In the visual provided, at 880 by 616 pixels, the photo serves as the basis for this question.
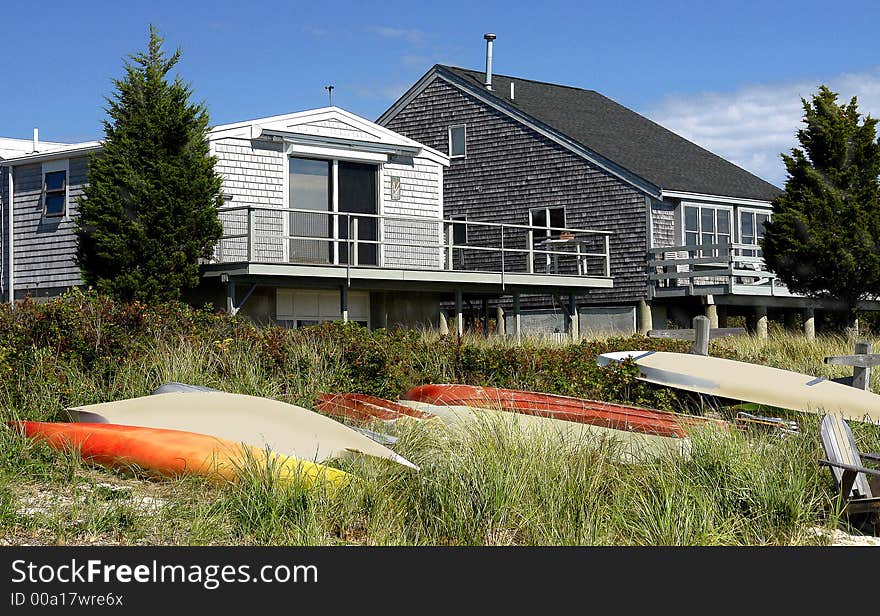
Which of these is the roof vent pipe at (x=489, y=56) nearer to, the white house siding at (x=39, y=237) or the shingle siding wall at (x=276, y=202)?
the shingle siding wall at (x=276, y=202)

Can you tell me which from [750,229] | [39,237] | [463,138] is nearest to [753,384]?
[39,237]

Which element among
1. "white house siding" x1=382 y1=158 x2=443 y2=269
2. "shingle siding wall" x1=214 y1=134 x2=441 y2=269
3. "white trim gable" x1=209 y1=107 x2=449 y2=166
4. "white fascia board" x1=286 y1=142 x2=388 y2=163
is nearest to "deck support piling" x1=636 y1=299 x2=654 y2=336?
"white house siding" x1=382 y1=158 x2=443 y2=269

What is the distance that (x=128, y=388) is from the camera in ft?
35.2

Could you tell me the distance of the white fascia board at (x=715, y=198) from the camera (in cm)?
2989

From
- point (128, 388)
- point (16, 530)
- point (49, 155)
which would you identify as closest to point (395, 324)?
point (49, 155)

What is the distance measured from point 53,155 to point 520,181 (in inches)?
530

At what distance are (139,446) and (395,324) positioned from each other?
18.0 m

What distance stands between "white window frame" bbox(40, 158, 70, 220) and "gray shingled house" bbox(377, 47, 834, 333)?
1123cm

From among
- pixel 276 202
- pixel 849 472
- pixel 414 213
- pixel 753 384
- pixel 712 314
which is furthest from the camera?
pixel 712 314

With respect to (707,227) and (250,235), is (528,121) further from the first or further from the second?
(250,235)

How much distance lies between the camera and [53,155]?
81.3 ft

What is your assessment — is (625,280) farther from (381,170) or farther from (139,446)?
(139,446)

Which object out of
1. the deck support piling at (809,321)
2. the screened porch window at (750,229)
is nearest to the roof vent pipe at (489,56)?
the screened porch window at (750,229)

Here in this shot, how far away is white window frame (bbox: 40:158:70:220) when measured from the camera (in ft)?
80.9
